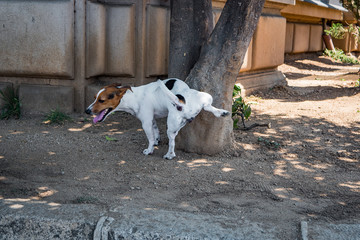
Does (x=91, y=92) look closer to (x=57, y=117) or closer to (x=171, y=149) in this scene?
(x=57, y=117)

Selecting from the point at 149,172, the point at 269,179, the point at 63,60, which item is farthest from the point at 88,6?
the point at 269,179

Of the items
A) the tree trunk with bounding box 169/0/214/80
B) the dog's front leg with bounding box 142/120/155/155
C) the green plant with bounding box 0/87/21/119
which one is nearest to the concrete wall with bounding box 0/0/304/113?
the green plant with bounding box 0/87/21/119

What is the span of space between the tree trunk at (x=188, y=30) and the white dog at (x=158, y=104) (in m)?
0.56

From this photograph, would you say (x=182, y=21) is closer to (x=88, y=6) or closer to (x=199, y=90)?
(x=199, y=90)

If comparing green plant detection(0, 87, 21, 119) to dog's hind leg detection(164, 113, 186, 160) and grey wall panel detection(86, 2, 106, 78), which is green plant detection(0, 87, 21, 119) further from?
dog's hind leg detection(164, 113, 186, 160)

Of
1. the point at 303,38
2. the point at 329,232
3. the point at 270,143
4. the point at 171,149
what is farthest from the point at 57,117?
the point at 303,38

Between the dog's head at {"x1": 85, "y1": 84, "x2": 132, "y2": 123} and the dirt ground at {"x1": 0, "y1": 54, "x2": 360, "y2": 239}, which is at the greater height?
the dog's head at {"x1": 85, "y1": 84, "x2": 132, "y2": 123}

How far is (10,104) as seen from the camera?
738cm

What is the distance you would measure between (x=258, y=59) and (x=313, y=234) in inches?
265

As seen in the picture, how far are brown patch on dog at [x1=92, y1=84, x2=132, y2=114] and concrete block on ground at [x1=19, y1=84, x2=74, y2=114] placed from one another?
87.4 inches

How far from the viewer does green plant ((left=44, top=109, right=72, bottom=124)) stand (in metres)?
7.00

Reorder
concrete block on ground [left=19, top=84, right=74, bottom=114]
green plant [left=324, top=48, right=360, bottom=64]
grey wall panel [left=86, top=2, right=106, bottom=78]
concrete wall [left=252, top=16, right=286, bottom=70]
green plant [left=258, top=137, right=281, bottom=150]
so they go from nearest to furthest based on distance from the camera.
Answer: green plant [left=258, top=137, right=281, bottom=150] < grey wall panel [left=86, top=2, right=106, bottom=78] < concrete block on ground [left=19, top=84, right=74, bottom=114] < concrete wall [left=252, top=16, right=286, bottom=70] < green plant [left=324, top=48, right=360, bottom=64]

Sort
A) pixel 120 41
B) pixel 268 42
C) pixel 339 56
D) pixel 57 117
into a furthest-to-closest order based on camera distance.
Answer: pixel 339 56 < pixel 268 42 < pixel 120 41 < pixel 57 117

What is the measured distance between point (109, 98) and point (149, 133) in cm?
62
